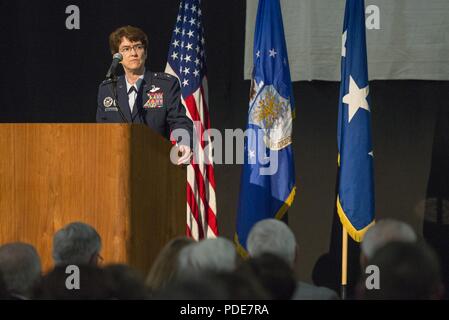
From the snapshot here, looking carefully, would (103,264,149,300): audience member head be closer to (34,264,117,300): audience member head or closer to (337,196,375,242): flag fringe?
(34,264,117,300): audience member head

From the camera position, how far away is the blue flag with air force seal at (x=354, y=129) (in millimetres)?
6355

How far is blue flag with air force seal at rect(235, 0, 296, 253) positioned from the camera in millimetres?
6477

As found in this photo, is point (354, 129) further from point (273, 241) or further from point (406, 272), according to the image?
point (406, 272)

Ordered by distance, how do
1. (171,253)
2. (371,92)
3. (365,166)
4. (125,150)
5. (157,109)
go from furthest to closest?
(371,92)
(365,166)
(157,109)
(125,150)
(171,253)

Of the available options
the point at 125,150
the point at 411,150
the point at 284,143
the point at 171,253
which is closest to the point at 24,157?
the point at 125,150

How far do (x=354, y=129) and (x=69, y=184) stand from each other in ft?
→ 10.4

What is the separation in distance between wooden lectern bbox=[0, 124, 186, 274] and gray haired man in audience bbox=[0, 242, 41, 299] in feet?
2.29

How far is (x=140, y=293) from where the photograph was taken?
2.62m

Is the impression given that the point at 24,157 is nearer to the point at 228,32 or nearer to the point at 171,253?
the point at 171,253

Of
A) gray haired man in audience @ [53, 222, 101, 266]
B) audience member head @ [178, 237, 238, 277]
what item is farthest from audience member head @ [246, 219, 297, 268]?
gray haired man in audience @ [53, 222, 101, 266]

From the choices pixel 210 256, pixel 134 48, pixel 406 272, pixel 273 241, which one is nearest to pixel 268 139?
pixel 134 48

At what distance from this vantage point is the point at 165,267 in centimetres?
302

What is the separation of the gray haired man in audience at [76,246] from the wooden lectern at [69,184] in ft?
1.30
